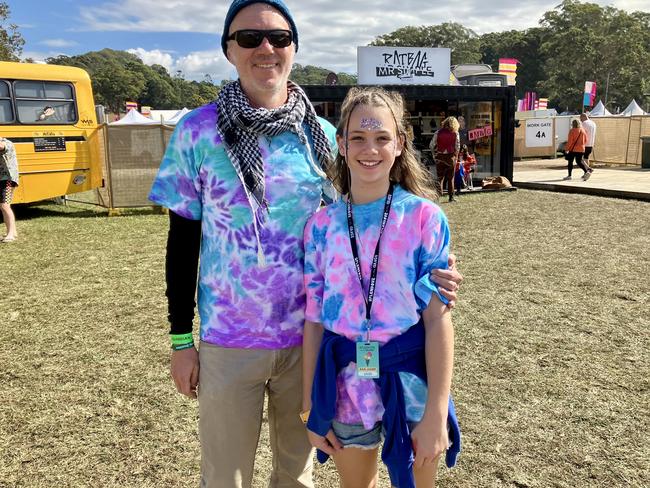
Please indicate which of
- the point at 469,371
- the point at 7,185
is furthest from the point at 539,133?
the point at 469,371

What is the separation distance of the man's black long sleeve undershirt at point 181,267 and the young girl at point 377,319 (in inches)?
15.5

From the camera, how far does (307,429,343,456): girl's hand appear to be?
5.87 feet

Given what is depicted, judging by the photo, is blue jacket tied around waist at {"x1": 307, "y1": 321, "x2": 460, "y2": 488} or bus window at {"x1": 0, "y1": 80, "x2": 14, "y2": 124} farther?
bus window at {"x1": 0, "y1": 80, "x2": 14, "y2": 124}

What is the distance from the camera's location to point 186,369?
1904 mm

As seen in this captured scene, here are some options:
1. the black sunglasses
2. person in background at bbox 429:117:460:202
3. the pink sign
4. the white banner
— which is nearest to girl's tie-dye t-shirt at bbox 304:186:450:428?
the black sunglasses

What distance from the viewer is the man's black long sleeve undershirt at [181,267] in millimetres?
1857

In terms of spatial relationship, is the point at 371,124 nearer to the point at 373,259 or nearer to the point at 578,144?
the point at 373,259

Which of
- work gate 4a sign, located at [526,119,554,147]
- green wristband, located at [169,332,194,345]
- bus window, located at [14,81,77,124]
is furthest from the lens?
work gate 4a sign, located at [526,119,554,147]

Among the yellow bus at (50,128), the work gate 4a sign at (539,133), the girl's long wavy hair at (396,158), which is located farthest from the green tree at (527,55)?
the girl's long wavy hair at (396,158)

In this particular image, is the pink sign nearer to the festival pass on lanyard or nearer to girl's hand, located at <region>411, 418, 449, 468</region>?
the festival pass on lanyard

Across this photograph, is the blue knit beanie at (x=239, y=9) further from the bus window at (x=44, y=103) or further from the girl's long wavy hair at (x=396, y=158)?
the bus window at (x=44, y=103)

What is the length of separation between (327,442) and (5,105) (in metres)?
11.0

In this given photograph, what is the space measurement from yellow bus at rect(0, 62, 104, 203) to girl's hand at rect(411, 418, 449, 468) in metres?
10.9

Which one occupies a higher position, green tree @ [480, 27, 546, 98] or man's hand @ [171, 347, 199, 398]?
green tree @ [480, 27, 546, 98]
